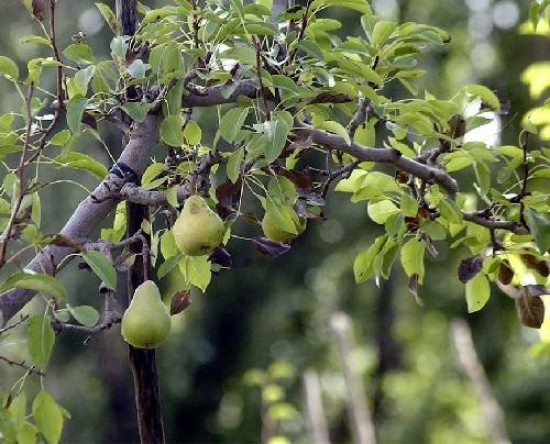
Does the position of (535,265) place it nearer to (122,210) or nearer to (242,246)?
(122,210)

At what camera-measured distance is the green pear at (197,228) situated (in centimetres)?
111

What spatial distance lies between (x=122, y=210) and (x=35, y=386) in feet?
13.3

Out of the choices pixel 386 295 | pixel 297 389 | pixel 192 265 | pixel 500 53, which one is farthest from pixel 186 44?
pixel 386 295

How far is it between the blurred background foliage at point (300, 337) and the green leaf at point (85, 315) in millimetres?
3961

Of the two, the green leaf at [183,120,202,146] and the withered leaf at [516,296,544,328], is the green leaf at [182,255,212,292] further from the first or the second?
the withered leaf at [516,296,544,328]

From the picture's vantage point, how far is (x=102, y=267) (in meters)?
1.07

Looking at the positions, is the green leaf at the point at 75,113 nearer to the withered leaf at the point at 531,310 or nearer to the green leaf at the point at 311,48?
the green leaf at the point at 311,48

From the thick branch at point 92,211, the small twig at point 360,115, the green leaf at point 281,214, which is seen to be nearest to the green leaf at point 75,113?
the thick branch at point 92,211

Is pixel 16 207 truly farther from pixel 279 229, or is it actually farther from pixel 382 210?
pixel 382 210

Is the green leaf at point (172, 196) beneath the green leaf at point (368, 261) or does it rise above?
above

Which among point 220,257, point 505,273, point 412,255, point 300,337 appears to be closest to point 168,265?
point 220,257

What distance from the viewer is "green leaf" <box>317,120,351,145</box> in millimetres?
1188

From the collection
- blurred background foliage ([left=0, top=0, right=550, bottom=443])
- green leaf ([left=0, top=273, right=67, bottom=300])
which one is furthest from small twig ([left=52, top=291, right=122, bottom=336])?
blurred background foliage ([left=0, top=0, right=550, bottom=443])

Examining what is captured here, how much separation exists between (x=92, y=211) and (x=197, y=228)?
0.16 meters
